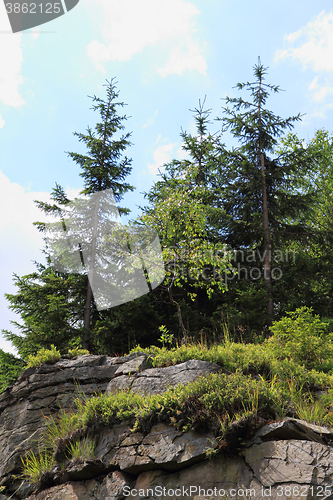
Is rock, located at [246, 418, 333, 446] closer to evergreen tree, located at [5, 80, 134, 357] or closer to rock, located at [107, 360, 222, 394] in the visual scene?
rock, located at [107, 360, 222, 394]

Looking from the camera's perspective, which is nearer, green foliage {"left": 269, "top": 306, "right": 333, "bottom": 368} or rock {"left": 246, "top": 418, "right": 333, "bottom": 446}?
rock {"left": 246, "top": 418, "right": 333, "bottom": 446}

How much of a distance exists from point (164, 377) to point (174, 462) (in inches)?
76.1

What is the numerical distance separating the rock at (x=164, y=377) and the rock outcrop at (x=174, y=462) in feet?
0.06

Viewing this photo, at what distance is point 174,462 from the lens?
4199 mm

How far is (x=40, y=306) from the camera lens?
12672 millimetres

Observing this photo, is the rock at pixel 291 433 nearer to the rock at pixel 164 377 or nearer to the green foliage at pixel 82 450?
the rock at pixel 164 377

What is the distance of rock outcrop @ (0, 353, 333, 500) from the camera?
3590 mm

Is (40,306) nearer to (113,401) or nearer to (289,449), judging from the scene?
(113,401)

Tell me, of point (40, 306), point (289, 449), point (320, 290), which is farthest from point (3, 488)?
point (320, 290)

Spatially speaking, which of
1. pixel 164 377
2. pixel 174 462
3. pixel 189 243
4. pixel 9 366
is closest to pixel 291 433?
pixel 174 462

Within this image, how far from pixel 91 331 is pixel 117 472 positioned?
26.2ft

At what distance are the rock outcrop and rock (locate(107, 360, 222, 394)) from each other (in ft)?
0.06

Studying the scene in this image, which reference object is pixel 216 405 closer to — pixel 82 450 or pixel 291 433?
pixel 291 433

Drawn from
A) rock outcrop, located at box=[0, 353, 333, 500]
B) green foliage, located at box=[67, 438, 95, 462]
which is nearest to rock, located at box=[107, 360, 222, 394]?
rock outcrop, located at box=[0, 353, 333, 500]
